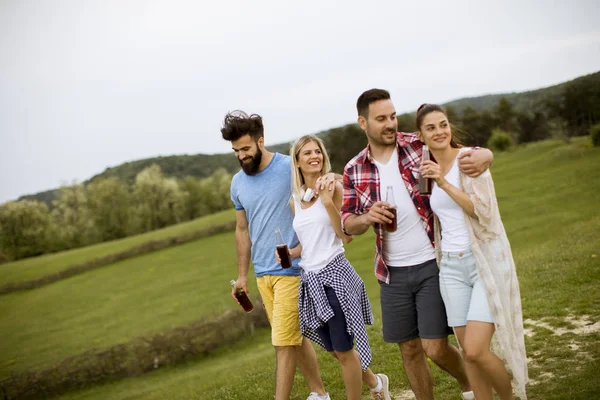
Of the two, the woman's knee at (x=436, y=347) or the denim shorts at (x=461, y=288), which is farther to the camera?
the woman's knee at (x=436, y=347)

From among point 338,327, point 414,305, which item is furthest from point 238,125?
point 414,305

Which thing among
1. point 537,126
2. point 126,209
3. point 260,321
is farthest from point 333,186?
point 126,209

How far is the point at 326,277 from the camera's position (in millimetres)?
5078

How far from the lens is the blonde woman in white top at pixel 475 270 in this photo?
13.8 feet

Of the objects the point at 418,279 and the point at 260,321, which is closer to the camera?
the point at 418,279

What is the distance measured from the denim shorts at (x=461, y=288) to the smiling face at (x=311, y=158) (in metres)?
1.47

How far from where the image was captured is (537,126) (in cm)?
5184

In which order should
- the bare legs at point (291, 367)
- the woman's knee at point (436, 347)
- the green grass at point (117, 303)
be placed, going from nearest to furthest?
the woman's knee at point (436, 347)
the bare legs at point (291, 367)
the green grass at point (117, 303)

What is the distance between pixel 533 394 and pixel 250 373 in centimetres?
475

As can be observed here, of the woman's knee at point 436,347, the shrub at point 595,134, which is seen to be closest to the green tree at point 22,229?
the shrub at point 595,134

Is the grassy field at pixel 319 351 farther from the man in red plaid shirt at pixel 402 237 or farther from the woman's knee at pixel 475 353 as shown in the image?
the woman's knee at pixel 475 353

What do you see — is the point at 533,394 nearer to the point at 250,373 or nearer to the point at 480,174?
the point at 480,174

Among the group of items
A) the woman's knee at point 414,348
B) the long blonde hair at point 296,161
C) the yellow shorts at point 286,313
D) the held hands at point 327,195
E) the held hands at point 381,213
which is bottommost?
the woman's knee at point 414,348

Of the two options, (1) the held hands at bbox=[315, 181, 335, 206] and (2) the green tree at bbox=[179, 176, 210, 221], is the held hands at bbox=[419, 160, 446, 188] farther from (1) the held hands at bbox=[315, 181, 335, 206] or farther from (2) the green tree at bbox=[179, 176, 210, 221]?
(2) the green tree at bbox=[179, 176, 210, 221]
